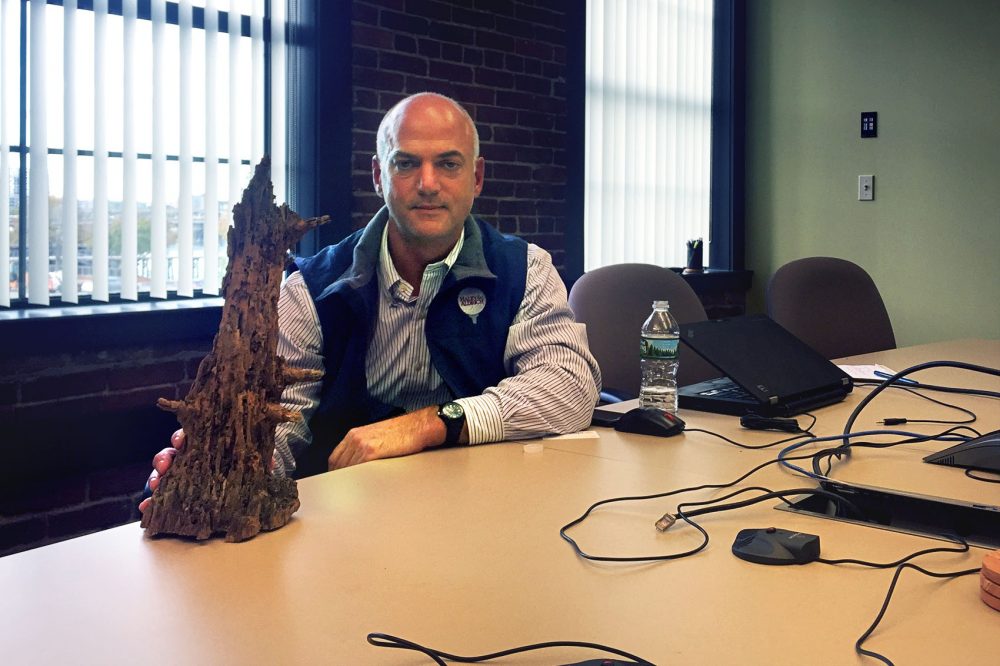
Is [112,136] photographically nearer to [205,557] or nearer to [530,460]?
[530,460]

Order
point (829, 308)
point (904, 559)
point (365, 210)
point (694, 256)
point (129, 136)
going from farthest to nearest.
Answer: point (694, 256)
point (365, 210)
point (829, 308)
point (129, 136)
point (904, 559)

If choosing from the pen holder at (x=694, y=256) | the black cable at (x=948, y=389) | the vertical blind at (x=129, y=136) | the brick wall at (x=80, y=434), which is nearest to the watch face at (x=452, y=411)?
the black cable at (x=948, y=389)

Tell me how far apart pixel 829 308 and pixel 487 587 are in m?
2.69

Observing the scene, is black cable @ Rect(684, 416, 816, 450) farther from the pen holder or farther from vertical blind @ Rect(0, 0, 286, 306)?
the pen holder

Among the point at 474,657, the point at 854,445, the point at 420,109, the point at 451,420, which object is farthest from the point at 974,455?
the point at 420,109

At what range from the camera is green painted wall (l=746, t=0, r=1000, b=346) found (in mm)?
4637

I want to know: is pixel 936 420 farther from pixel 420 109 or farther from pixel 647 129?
pixel 647 129

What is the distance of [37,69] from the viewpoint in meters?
2.70

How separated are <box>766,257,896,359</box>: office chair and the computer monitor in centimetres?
183

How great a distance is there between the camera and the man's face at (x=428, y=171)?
2109 mm

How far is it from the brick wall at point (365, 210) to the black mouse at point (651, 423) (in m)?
1.70

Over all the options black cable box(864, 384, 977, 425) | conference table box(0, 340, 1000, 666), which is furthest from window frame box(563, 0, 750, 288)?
conference table box(0, 340, 1000, 666)

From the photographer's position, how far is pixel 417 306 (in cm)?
211

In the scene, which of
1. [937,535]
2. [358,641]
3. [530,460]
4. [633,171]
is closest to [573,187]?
[633,171]
